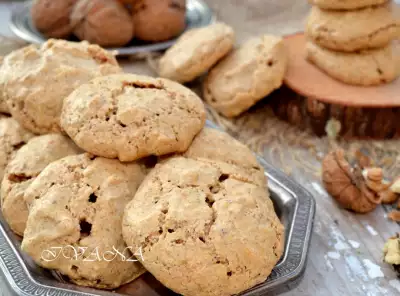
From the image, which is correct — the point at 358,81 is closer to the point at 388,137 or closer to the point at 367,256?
the point at 388,137

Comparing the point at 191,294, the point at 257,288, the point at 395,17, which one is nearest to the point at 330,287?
the point at 257,288

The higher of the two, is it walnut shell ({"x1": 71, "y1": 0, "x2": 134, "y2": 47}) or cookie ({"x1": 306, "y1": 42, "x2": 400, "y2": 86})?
cookie ({"x1": 306, "y1": 42, "x2": 400, "y2": 86})

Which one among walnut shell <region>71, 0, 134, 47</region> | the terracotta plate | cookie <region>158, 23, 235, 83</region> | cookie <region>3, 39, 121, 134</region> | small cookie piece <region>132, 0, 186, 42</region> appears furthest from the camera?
small cookie piece <region>132, 0, 186, 42</region>

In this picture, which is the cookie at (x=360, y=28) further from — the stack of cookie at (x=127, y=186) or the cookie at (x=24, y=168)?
the cookie at (x=24, y=168)

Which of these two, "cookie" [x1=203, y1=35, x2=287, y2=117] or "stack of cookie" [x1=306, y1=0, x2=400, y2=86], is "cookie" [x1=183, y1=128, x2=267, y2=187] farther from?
"stack of cookie" [x1=306, y1=0, x2=400, y2=86]

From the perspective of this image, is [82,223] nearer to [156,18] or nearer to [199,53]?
[199,53]

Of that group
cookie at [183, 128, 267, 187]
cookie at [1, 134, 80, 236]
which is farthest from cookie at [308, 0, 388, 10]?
cookie at [1, 134, 80, 236]
